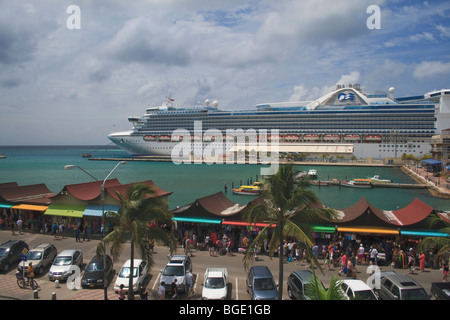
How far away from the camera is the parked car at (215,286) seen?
8.75 metres

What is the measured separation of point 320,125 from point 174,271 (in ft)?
239

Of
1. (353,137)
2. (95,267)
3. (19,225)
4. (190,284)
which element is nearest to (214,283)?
(190,284)

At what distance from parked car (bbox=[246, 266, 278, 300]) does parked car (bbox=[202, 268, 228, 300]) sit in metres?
0.72

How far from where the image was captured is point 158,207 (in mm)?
9305

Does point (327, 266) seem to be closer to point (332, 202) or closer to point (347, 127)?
point (332, 202)

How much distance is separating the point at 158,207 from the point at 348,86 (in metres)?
84.1

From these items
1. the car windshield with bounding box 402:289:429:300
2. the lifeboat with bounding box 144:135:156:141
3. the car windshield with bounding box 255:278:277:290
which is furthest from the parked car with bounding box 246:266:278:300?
the lifeboat with bounding box 144:135:156:141

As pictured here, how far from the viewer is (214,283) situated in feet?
30.1

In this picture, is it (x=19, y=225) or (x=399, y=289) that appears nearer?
(x=399, y=289)

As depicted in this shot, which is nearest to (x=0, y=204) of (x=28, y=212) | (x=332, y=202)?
(x=28, y=212)

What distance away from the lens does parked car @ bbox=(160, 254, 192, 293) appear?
9586mm

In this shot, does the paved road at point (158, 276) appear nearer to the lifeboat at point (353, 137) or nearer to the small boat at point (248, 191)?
the small boat at point (248, 191)

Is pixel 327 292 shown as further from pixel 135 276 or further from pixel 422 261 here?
pixel 422 261

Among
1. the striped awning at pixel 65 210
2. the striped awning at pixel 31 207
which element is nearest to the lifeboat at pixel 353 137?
the striped awning at pixel 65 210
